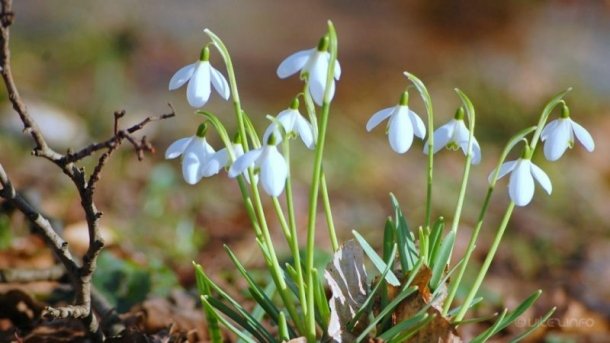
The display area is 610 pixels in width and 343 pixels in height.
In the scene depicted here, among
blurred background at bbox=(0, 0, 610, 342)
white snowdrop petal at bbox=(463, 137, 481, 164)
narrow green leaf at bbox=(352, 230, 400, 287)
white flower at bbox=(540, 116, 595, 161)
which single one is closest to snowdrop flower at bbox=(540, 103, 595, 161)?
white flower at bbox=(540, 116, 595, 161)

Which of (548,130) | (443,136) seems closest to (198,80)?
(443,136)

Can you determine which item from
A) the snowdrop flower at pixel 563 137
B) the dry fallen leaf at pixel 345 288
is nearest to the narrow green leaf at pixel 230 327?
the dry fallen leaf at pixel 345 288

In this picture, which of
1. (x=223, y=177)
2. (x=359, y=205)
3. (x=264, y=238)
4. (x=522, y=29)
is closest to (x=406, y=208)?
(x=359, y=205)

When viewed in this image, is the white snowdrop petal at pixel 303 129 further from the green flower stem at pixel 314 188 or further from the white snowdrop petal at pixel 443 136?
the white snowdrop petal at pixel 443 136

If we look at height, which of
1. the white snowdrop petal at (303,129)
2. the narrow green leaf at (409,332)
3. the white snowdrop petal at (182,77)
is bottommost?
the narrow green leaf at (409,332)

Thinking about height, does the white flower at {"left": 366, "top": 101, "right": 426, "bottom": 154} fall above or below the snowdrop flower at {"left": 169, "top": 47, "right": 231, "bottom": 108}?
below

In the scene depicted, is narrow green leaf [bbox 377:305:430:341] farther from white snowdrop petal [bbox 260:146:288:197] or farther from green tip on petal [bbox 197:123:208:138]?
green tip on petal [bbox 197:123:208:138]

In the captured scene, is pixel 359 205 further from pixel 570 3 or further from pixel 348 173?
pixel 570 3
